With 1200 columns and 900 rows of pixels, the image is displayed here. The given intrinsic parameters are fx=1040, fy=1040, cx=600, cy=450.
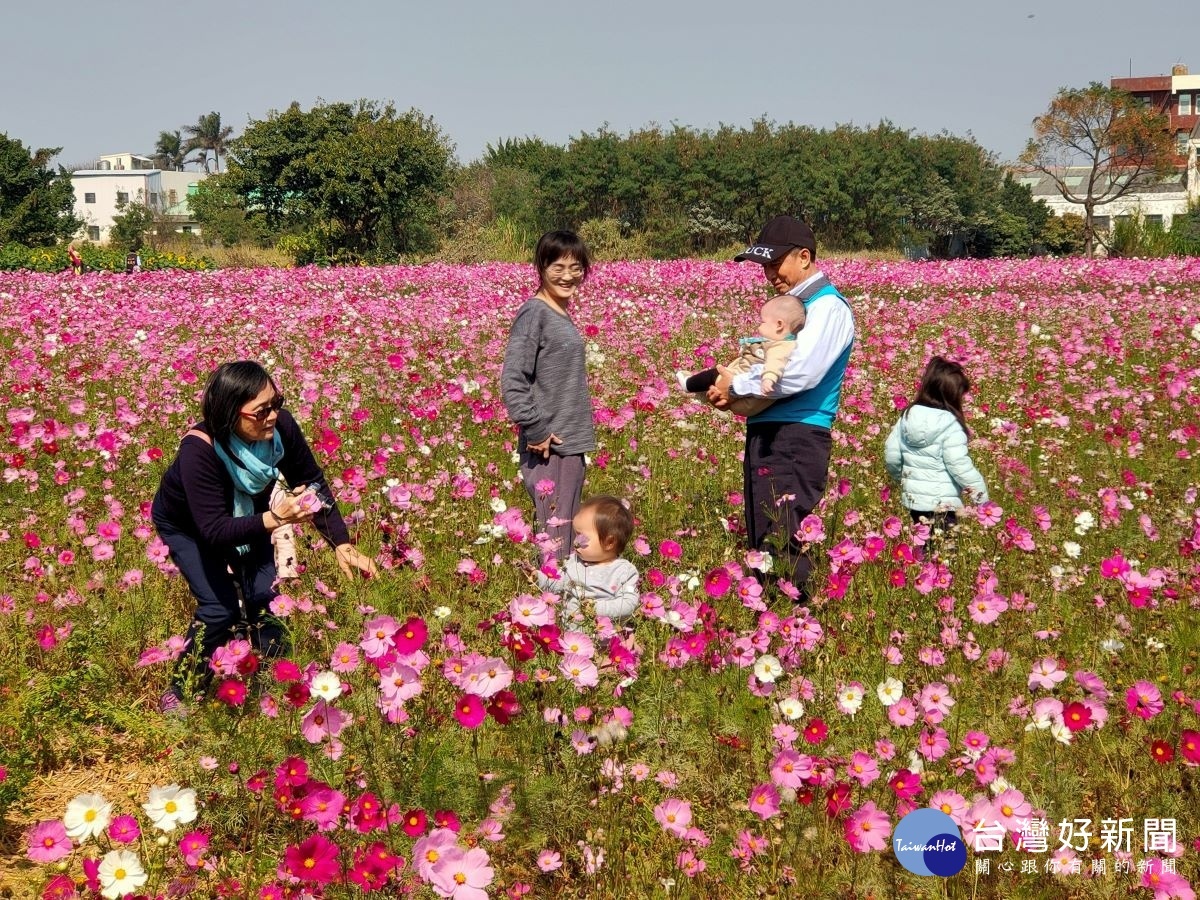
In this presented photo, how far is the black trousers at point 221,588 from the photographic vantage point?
11.4 feet

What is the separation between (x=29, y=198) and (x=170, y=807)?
175ft

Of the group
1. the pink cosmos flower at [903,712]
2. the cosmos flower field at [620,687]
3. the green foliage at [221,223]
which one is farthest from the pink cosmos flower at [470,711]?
the green foliage at [221,223]

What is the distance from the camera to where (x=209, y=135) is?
140125mm

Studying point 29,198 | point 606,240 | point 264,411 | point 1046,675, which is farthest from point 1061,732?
point 29,198

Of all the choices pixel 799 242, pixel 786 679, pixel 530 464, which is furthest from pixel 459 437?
pixel 786 679

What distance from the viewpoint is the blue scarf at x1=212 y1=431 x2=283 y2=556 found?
134 inches

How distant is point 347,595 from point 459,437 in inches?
117

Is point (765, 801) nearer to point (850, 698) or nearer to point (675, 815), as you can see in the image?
point (675, 815)

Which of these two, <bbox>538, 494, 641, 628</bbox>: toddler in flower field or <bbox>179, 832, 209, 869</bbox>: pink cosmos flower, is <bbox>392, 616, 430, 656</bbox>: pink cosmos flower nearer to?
<bbox>179, 832, 209, 869</bbox>: pink cosmos flower

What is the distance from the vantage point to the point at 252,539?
10.8 feet

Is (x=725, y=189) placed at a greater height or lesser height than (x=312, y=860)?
greater

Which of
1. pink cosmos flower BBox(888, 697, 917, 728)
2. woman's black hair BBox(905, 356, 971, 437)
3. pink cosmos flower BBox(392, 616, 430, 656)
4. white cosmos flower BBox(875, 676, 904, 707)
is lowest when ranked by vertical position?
pink cosmos flower BBox(888, 697, 917, 728)

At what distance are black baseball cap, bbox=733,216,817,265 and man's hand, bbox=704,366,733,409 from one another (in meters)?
0.41

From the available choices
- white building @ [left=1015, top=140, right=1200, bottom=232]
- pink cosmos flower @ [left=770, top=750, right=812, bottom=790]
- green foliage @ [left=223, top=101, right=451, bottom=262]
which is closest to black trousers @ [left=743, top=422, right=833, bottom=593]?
pink cosmos flower @ [left=770, top=750, right=812, bottom=790]
